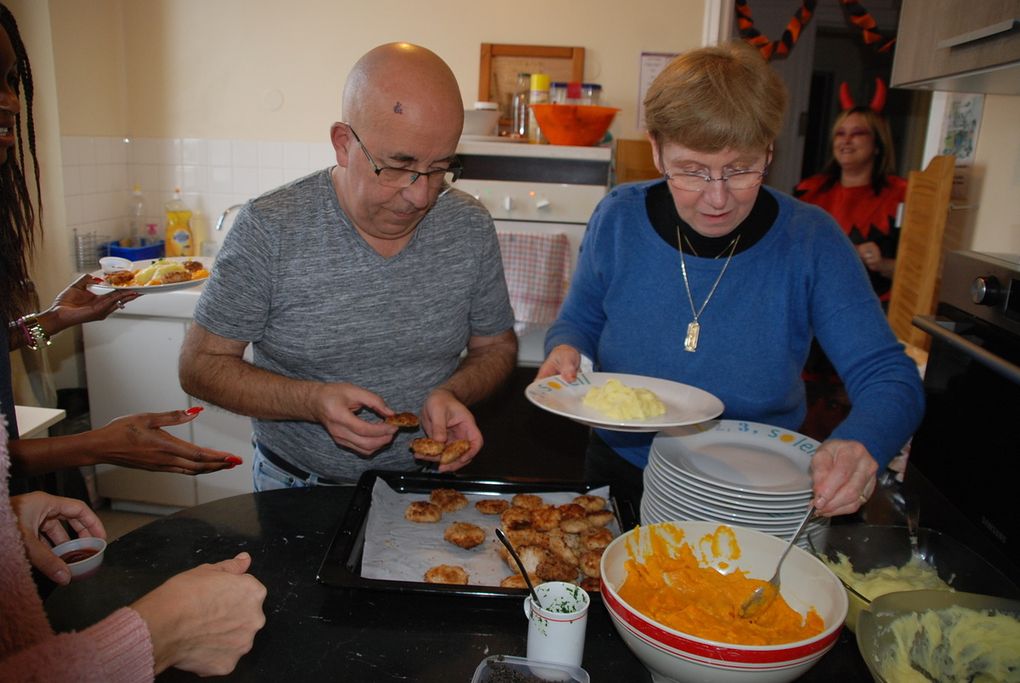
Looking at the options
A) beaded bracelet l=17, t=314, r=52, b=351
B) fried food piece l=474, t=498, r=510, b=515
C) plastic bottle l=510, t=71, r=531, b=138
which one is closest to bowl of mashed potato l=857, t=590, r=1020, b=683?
fried food piece l=474, t=498, r=510, b=515

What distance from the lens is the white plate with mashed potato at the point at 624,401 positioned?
1.34 meters

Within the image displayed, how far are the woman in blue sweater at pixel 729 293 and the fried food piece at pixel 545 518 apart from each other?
1.07ft

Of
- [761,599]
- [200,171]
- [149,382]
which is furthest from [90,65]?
[761,599]

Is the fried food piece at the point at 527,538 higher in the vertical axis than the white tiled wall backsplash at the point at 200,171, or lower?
lower

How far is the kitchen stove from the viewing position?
10.9 ft

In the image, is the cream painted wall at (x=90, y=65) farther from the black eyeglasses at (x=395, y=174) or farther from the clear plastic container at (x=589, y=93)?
the black eyeglasses at (x=395, y=174)

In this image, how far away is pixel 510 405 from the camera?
352cm

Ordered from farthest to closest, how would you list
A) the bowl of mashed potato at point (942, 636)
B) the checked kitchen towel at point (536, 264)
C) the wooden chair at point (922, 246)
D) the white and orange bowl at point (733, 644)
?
the checked kitchen towel at point (536, 264) < the wooden chair at point (922, 246) < the bowl of mashed potato at point (942, 636) < the white and orange bowl at point (733, 644)

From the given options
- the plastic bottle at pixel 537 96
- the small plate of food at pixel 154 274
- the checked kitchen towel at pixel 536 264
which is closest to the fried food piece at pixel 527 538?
the small plate of food at pixel 154 274

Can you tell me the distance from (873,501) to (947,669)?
804 mm

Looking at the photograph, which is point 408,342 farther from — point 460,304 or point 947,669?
point 947,669

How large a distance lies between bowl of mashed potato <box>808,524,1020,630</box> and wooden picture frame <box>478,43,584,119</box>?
2.94 m

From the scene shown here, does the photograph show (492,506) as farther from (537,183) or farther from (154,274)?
(537,183)

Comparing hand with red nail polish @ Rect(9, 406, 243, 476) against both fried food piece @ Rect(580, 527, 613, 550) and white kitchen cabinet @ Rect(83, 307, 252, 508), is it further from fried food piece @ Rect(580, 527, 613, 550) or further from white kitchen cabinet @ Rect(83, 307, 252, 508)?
white kitchen cabinet @ Rect(83, 307, 252, 508)
